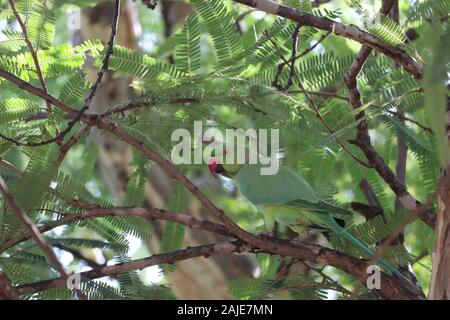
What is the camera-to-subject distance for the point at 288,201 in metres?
3.90

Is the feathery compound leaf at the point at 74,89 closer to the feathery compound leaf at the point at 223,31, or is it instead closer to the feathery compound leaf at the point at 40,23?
the feathery compound leaf at the point at 40,23

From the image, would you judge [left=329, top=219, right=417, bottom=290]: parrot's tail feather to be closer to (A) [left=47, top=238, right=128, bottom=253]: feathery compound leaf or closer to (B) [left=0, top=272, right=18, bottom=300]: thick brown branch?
(A) [left=47, top=238, right=128, bottom=253]: feathery compound leaf

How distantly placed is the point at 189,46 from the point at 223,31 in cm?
18

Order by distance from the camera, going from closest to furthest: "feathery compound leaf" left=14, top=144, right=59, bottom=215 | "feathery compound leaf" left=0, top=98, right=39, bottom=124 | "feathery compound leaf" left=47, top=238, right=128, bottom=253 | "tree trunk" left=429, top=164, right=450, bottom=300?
"tree trunk" left=429, top=164, right=450, bottom=300, "feathery compound leaf" left=14, top=144, right=59, bottom=215, "feathery compound leaf" left=0, top=98, right=39, bottom=124, "feathery compound leaf" left=47, top=238, right=128, bottom=253

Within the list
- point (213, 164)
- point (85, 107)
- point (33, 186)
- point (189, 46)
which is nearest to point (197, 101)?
point (189, 46)

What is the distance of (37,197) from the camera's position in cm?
302

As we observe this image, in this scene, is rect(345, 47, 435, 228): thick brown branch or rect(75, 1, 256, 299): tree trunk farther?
rect(75, 1, 256, 299): tree trunk

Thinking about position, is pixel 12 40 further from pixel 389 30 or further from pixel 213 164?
pixel 389 30

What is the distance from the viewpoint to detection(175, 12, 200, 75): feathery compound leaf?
11.9ft

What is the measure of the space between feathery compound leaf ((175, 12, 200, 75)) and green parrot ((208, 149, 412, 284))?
0.76m

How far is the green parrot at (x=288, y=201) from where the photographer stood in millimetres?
3701

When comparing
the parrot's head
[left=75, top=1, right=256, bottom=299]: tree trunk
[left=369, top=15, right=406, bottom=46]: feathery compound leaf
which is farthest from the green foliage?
[left=75, top=1, right=256, bottom=299]: tree trunk
